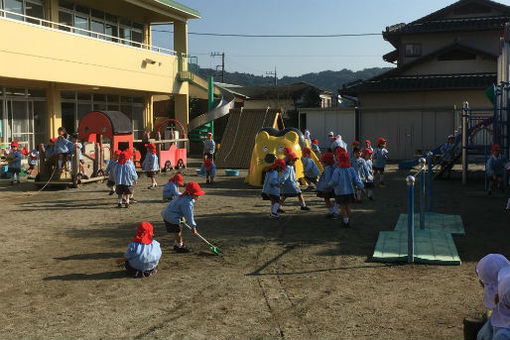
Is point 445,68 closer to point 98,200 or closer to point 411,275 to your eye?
point 98,200

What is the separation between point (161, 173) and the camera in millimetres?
23094

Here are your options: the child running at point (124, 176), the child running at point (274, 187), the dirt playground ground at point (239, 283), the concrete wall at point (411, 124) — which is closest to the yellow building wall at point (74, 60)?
the child running at point (124, 176)

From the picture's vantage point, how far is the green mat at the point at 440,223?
10.7m

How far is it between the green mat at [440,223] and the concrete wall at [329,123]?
18.6 meters

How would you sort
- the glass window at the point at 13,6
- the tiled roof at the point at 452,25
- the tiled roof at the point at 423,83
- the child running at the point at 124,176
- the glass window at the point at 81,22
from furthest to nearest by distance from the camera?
1. the tiled roof at the point at 452,25
2. the tiled roof at the point at 423,83
3. the glass window at the point at 81,22
4. the glass window at the point at 13,6
5. the child running at the point at 124,176

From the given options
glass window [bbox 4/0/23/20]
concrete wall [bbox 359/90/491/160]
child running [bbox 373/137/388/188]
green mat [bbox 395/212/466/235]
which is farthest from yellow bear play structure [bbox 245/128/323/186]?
concrete wall [bbox 359/90/491/160]

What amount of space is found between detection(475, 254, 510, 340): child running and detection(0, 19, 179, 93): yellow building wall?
1846 cm

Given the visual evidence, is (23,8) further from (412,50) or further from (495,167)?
(412,50)

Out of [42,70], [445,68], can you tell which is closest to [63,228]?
[42,70]

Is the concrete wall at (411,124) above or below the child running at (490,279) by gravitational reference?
above

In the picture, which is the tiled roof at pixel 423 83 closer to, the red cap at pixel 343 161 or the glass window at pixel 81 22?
the glass window at pixel 81 22

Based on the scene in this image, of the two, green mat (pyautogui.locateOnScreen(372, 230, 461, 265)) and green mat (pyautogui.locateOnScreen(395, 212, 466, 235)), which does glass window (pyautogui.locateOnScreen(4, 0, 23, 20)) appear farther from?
green mat (pyautogui.locateOnScreen(372, 230, 461, 265))

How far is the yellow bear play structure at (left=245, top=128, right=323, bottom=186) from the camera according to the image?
1736cm

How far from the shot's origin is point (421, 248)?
8.98 meters
